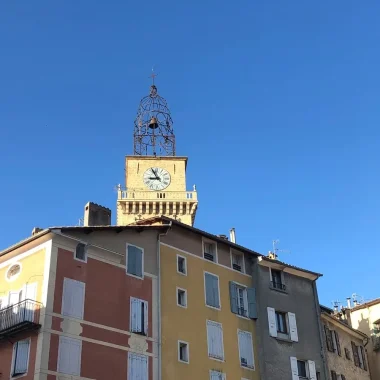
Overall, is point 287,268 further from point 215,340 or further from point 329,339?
point 215,340

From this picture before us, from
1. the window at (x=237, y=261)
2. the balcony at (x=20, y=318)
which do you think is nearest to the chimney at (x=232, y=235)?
the window at (x=237, y=261)

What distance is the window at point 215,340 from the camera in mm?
39812

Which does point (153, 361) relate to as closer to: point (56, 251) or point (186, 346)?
point (186, 346)

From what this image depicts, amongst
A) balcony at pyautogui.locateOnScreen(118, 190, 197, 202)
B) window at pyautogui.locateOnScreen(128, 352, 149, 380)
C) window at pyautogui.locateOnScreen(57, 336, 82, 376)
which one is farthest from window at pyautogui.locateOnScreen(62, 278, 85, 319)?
balcony at pyautogui.locateOnScreen(118, 190, 197, 202)

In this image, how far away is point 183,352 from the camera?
3841 cm

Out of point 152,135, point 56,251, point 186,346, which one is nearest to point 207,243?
point 186,346

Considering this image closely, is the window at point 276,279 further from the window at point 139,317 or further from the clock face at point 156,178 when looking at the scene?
the clock face at point 156,178

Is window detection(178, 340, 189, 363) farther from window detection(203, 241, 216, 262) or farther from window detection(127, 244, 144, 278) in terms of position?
window detection(203, 241, 216, 262)

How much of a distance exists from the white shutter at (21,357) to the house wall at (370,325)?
113 feet

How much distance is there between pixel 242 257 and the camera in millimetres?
45719

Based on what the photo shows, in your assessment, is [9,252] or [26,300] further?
[9,252]

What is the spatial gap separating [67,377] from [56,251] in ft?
20.4

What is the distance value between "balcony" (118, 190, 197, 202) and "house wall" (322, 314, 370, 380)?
26559 mm

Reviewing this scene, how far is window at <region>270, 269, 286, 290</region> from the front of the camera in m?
46.0
